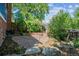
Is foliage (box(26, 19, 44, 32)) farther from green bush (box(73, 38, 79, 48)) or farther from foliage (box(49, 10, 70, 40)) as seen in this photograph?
green bush (box(73, 38, 79, 48))

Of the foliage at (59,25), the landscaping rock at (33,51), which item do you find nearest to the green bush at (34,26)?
the foliage at (59,25)

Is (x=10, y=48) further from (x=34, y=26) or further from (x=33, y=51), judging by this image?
(x=34, y=26)

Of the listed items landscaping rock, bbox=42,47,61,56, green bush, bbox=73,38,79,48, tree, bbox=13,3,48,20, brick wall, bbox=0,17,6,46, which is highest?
tree, bbox=13,3,48,20

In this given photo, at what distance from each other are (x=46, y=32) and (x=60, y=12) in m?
0.32

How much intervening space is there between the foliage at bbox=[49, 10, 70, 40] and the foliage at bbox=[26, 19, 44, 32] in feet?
0.43

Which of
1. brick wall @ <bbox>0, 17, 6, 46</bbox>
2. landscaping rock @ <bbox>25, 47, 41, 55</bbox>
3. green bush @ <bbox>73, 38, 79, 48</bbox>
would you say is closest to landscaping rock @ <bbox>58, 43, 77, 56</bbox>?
green bush @ <bbox>73, 38, 79, 48</bbox>

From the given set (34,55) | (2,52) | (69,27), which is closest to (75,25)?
(69,27)

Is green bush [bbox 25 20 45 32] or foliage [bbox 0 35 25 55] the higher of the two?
green bush [bbox 25 20 45 32]

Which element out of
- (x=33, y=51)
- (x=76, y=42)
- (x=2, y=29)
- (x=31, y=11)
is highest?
(x=31, y=11)

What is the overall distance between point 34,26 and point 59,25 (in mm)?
324

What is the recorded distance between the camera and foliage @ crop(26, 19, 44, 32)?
14.4 feet

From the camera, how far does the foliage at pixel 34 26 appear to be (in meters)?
4.38

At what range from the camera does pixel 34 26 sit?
4391 millimetres

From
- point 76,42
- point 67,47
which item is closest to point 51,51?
point 67,47
